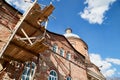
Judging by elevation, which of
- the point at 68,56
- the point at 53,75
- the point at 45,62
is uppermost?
the point at 68,56

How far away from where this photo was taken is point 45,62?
48.3 feet

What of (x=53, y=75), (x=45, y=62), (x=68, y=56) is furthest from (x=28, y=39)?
(x=68, y=56)

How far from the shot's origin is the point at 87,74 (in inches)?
808

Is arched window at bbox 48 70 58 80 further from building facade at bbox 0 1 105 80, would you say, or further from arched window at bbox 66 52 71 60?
arched window at bbox 66 52 71 60

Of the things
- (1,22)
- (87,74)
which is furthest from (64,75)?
(1,22)

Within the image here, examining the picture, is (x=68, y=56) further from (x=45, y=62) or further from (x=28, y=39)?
(x=28, y=39)

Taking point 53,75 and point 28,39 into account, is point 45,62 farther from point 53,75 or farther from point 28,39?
point 28,39

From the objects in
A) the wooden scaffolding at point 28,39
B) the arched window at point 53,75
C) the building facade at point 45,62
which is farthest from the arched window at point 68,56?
the wooden scaffolding at point 28,39

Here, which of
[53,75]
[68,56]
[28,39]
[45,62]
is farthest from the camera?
[68,56]

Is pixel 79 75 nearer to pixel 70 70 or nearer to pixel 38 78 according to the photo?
pixel 70 70

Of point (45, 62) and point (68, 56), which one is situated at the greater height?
point (68, 56)

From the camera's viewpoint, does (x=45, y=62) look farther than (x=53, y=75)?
No

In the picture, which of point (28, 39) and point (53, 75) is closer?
point (28, 39)

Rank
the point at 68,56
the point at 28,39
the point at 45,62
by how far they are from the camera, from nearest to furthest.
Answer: the point at 28,39 < the point at 45,62 < the point at 68,56
